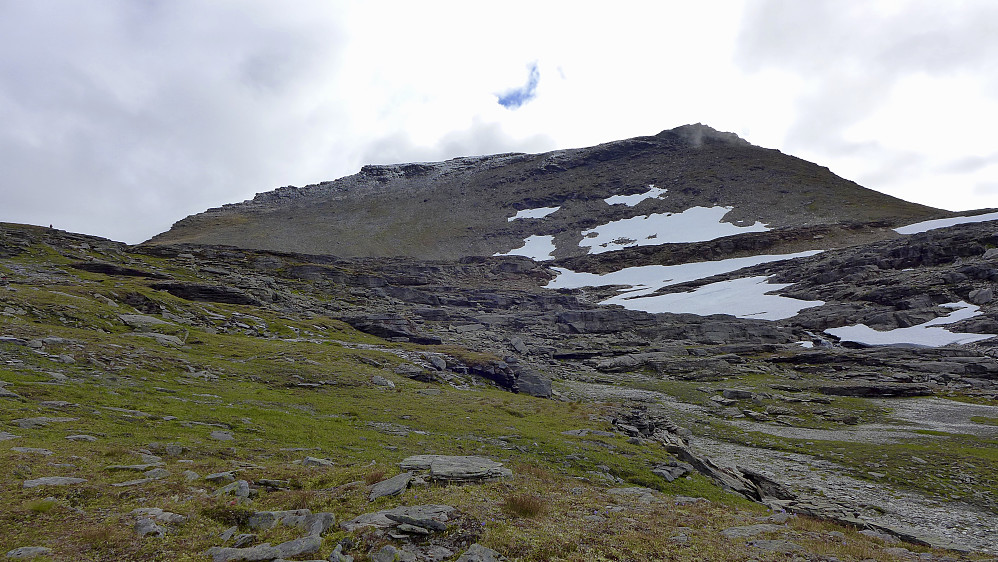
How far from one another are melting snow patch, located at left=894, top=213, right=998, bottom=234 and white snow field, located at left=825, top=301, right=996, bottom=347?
61541 millimetres

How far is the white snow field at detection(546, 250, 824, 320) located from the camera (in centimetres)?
9450

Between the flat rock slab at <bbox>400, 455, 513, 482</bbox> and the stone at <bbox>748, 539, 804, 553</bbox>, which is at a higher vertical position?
the flat rock slab at <bbox>400, 455, 513, 482</bbox>

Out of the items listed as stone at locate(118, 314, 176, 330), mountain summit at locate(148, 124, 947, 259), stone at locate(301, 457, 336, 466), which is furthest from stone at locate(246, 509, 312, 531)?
mountain summit at locate(148, 124, 947, 259)

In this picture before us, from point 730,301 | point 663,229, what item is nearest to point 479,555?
point 730,301

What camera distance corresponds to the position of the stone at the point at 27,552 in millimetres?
8375

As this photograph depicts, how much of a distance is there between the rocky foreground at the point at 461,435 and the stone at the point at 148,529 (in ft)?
0.19

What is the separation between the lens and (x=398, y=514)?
11039 mm

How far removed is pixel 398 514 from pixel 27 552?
6.79 meters

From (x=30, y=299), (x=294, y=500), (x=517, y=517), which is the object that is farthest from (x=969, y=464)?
(x=30, y=299)

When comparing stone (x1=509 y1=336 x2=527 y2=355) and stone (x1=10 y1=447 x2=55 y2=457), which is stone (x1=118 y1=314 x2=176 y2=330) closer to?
stone (x1=10 y1=447 x2=55 y2=457)

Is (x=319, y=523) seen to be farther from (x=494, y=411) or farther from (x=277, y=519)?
(x=494, y=411)

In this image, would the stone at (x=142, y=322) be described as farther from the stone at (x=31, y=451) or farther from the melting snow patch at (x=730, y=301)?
the melting snow patch at (x=730, y=301)

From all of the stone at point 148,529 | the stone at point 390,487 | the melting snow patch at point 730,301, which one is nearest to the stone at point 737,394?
the melting snow patch at point 730,301

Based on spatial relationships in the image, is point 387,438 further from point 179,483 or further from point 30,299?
point 30,299
